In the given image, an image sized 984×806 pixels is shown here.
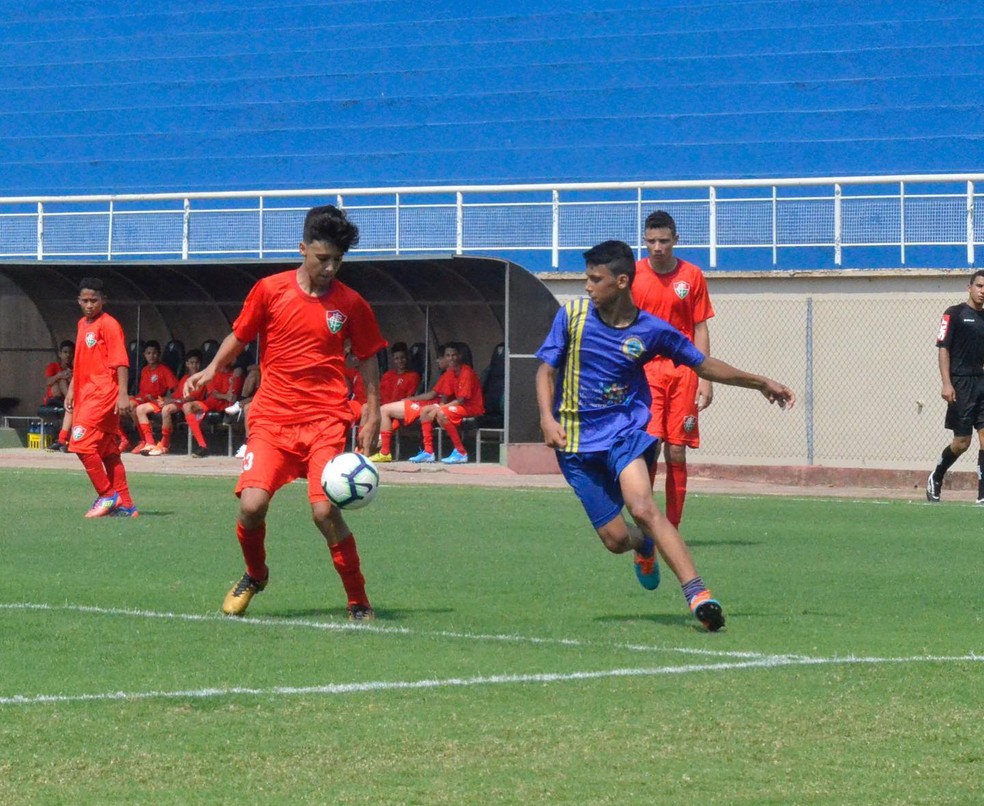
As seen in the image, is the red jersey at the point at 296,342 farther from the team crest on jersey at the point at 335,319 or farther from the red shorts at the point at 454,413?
the red shorts at the point at 454,413

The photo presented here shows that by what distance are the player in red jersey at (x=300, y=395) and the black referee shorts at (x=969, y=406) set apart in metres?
10.0

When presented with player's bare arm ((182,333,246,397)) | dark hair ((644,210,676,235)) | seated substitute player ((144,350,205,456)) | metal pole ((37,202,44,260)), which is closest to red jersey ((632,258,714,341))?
dark hair ((644,210,676,235))

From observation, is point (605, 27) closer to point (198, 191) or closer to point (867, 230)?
point (198, 191)

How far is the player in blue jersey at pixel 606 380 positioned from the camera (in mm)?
8312

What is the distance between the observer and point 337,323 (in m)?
8.50

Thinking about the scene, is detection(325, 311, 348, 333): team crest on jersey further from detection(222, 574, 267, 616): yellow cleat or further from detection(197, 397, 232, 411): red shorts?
detection(197, 397, 232, 411): red shorts

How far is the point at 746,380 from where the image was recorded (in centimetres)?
817

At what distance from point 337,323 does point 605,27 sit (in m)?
26.1

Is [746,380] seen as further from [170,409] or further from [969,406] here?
[170,409]

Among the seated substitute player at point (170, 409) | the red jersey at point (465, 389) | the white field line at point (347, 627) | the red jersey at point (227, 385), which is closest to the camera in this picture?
the white field line at point (347, 627)

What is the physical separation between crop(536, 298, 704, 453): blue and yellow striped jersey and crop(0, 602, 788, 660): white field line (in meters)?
1.17

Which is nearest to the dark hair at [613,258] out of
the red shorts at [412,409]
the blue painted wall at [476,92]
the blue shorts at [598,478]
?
the blue shorts at [598,478]

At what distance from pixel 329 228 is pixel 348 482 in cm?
120

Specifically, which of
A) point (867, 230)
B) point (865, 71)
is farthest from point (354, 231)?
point (865, 71)
